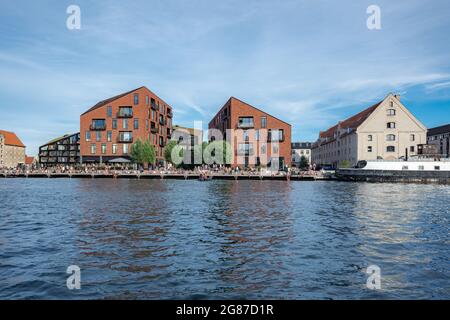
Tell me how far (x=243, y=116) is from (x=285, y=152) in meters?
14.1

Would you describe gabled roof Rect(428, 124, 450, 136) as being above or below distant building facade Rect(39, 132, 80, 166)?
above

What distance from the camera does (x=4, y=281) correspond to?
9672 mm

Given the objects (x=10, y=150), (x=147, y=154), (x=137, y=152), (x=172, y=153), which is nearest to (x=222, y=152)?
(x=147, y=154)

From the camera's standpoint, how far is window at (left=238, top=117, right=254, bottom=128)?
8650 cm

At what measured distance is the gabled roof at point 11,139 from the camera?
15775 cm

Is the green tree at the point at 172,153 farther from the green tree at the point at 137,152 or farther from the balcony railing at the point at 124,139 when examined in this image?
the green tree at the point at 137,152

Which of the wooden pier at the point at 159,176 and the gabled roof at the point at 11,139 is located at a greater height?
the gabled roof at the point at 11,139

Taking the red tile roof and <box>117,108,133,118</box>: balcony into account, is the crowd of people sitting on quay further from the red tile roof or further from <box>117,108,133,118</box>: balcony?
the red tile roof

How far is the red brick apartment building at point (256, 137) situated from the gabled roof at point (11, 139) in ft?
411

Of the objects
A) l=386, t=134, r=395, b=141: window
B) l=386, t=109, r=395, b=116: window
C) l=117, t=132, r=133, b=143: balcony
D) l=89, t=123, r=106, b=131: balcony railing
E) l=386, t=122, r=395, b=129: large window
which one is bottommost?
l=386, t=134, r=395, b=141: window

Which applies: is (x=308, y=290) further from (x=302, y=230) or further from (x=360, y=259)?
(x=302, y=230)

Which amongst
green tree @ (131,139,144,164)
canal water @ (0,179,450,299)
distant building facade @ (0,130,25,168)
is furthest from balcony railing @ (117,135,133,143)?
distant building facade @ (0,130,25,168)

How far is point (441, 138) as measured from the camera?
11525 cm

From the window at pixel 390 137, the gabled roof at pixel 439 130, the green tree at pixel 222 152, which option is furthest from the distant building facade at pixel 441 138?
the green tree at pixel 222 152
